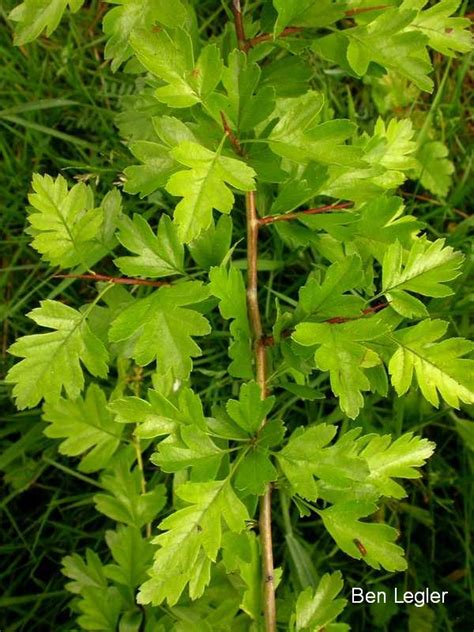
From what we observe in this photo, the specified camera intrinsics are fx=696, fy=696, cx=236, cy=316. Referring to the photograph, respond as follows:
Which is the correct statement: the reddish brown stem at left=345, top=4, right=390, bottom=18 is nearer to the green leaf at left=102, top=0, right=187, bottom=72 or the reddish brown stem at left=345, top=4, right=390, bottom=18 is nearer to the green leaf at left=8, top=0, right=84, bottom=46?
the green leaf at left=102, top=0, right=187, bottom=72

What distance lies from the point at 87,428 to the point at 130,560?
337 millimetres

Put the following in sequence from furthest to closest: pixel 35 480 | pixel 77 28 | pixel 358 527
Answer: pixel 77 28 < pixel 35 480 < pixel 358 527

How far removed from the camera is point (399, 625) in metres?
1.92

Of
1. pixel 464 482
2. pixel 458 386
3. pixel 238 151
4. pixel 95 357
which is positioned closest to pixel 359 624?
pixel 464 482

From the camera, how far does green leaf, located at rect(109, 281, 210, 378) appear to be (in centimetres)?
118

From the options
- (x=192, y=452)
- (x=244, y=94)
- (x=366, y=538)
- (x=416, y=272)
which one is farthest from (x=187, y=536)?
(x=244, y=94)

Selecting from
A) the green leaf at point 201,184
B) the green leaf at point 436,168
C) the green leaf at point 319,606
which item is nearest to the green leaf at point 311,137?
the green leaf at point 201,184

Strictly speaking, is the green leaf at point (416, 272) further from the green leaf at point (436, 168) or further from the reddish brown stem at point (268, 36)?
the green leaf at point (436, 168)

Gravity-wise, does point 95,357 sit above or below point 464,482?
above

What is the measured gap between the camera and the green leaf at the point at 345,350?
1143 mm

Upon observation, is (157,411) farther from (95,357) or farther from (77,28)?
(77,28)

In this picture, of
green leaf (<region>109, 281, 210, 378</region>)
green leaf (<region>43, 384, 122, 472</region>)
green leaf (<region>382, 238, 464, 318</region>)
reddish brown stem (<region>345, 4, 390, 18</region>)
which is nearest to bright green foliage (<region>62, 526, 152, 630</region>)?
green leaf (<region>43, 384, 122, 472</region>)

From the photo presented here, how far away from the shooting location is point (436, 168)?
2.12m

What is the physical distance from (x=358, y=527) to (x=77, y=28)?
1.72 metres
